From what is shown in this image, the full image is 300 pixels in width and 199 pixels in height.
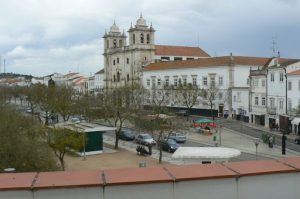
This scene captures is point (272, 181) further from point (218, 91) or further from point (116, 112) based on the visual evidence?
point (218, 91)

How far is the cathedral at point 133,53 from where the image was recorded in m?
90.4

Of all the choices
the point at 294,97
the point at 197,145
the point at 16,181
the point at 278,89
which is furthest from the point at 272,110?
the point at 16,181

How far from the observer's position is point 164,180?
6.64m

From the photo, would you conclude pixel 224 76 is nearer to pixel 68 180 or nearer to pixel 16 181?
pixel 68 180

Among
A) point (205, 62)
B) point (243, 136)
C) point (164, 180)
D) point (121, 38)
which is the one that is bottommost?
point (243, 136)

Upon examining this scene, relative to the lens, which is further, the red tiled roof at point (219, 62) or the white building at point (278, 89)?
the red tiled roof at point (219, 62)

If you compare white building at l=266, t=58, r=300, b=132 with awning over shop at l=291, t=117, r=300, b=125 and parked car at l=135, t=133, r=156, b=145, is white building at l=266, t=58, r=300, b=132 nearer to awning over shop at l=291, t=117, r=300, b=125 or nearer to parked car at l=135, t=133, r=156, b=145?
awning over shop at l=291, t=117, r=300, b=125

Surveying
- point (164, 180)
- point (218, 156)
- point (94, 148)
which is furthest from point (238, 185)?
point (94, 148)

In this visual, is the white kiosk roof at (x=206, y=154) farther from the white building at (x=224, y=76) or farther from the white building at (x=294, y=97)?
the white building at (x=224, y=76)

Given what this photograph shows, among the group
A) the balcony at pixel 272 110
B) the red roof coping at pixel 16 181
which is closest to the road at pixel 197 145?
the balcony at pixel 272 110

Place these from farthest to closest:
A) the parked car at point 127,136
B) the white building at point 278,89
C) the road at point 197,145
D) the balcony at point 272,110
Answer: the balcony at point 272,110
the white building at point 278,89
the parked car at point 127,136
the road at point 197,145

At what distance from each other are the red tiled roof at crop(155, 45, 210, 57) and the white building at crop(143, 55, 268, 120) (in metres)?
16.3

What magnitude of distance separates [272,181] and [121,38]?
96.0 m

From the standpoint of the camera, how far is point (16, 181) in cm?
673
